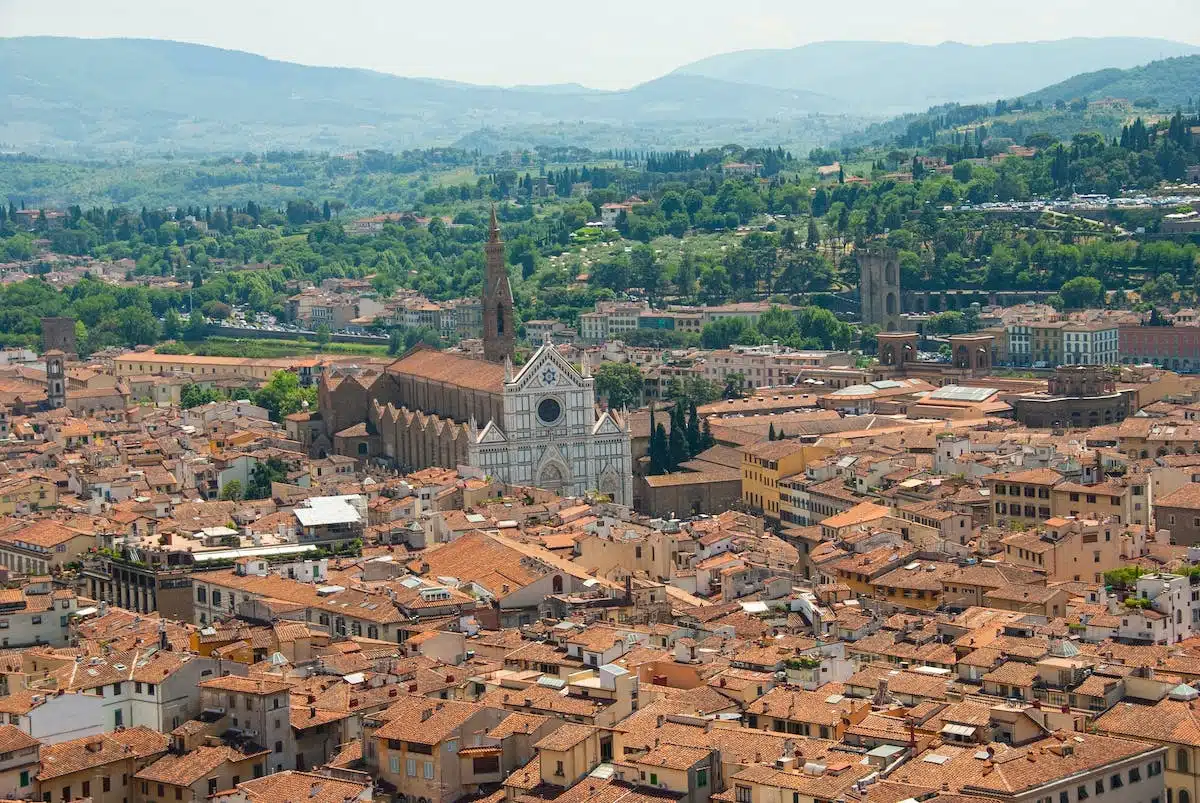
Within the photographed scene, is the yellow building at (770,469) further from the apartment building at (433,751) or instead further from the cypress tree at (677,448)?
the apartment building at (433,751)

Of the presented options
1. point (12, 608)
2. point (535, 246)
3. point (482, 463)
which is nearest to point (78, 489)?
point (482, 463)

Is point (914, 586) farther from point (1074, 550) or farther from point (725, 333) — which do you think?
point (725, 333)

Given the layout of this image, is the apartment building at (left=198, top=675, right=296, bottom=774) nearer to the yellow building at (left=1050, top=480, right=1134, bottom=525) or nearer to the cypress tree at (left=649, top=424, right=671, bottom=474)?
the yellow building at (left=1050, top=480, right=1134, bottom=525)

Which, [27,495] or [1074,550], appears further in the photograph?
[27,495]

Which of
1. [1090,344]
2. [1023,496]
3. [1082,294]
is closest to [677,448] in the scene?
[1023,496]

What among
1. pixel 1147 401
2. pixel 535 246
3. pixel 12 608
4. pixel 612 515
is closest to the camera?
pixel 12 608

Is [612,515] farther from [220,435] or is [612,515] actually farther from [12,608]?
[220,435]
